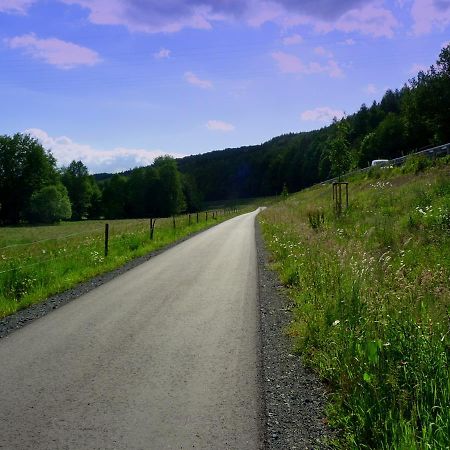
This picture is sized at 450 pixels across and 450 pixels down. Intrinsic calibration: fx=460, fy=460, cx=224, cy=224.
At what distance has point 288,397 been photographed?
4852mm

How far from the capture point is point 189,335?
7.17 metres

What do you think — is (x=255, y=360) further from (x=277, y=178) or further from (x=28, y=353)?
(x=277, y=178)

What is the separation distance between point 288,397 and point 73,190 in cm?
11399

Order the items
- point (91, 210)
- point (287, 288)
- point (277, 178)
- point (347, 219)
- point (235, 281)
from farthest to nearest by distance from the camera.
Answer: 1. point (277, 178)
2. point (91, 210)
3. point (347, 219)
4. point (235, 281)
5. point (287, 288)

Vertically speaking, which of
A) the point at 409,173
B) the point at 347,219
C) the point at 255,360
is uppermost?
the point at 409,173

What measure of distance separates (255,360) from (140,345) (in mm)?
1769

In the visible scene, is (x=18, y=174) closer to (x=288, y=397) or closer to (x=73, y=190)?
(x=73, y=190)

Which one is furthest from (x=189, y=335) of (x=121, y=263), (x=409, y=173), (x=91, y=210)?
(x=91, y=210)

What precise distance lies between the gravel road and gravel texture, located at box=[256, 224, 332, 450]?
0.04 feet

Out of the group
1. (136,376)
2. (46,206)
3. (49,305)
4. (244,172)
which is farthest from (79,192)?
(136,376)

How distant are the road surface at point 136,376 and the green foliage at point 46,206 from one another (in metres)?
73.2

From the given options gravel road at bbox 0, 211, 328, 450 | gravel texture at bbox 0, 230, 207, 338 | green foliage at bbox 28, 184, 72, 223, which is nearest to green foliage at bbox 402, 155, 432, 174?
gravel texture at bbox 0, 230, 207, 338

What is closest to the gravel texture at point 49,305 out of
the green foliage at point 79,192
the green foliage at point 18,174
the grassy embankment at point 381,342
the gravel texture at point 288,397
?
the gravel texture at point 288,397

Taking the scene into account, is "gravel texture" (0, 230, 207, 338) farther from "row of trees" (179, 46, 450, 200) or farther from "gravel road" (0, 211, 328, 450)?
"row of trees" (179, 46, 450, 200)
